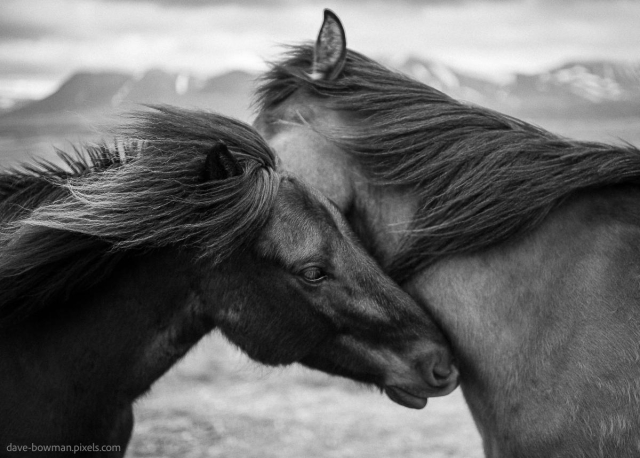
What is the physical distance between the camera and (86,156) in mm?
2768

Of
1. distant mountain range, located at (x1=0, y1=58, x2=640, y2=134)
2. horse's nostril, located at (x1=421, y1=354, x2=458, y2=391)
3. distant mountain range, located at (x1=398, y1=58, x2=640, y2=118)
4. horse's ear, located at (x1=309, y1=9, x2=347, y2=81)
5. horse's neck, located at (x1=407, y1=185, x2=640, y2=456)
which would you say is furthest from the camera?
distant mountain range, located at (x1=398, y1=58, x2=640, y2=118)

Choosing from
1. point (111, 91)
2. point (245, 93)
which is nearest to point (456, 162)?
point (245, 93)

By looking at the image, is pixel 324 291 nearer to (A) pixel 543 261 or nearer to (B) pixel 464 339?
(B) pixel 464 339

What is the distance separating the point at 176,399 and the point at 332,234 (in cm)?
561

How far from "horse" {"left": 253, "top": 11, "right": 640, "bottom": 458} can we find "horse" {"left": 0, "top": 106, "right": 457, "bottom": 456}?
0.24m

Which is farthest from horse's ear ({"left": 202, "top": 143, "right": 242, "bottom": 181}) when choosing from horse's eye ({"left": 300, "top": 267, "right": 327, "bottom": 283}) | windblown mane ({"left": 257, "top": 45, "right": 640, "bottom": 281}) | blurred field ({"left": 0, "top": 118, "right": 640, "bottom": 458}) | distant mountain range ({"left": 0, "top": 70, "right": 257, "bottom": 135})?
distant mountain range ({"left": 0, "top": 70, "right": 257, "bottom": 135})

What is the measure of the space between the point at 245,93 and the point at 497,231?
6.15 feet

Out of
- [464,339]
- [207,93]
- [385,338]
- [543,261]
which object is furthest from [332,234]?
[207,93]

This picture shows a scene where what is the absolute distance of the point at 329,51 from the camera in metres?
3.04

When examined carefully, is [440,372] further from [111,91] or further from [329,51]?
[111,91]

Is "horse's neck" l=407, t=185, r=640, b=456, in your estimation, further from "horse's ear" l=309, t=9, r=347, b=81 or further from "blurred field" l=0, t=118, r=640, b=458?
"blurred field" l=0, t=118, r=640, b=458

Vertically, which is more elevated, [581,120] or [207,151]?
[207,151]

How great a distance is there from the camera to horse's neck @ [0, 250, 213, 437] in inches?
93.5

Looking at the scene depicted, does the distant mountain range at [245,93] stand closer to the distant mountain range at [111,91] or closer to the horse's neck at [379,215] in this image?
the distant mountain range at [111,91]
